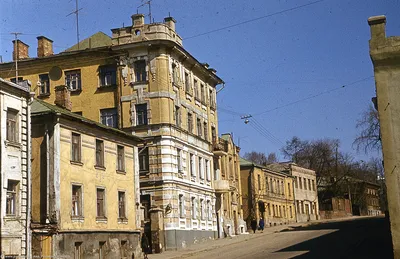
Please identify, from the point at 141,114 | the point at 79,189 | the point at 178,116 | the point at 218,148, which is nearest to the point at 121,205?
the point at 79,189

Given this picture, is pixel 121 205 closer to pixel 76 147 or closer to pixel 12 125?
pixel 76 147

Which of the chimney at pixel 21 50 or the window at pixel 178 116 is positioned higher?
the chimney at pixel 21 50

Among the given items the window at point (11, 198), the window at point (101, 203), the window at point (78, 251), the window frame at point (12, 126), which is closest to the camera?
the window at point (11, 198)

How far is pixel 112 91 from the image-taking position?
44.6m

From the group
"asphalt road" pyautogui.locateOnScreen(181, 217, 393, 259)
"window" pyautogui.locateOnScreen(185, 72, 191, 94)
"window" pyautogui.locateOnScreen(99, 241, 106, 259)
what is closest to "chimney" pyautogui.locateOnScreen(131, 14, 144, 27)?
"window" pyautogui.locateOnScreen(185, 72, 191, 94)

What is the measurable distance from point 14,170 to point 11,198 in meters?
1.21

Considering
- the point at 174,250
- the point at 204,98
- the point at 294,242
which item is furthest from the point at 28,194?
the point at 204,98

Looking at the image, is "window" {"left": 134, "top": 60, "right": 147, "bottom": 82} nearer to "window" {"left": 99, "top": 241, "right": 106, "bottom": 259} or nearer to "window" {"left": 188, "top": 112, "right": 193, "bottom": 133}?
"window" {"left": 188, "top": 112, "right": 193, "bottom": 133}

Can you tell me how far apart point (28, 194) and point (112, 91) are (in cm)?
1832

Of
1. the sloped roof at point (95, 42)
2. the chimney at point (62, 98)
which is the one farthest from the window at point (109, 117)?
the chimney at point (62, 98)

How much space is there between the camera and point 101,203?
3281cm

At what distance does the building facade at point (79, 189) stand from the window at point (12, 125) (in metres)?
2.26

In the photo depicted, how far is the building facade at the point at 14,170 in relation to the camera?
25.7 metres

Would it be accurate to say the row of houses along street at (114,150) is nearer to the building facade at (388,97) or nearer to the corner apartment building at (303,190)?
the building facade at (388,97)
